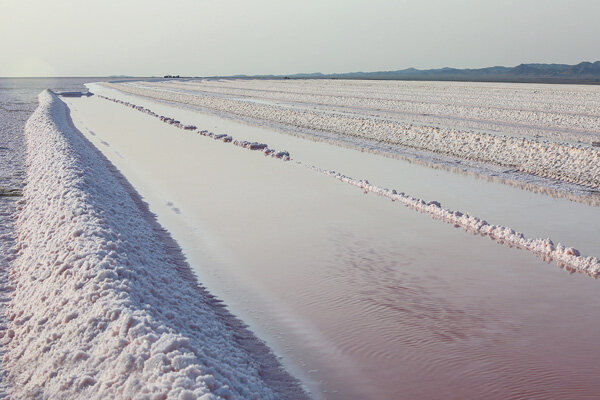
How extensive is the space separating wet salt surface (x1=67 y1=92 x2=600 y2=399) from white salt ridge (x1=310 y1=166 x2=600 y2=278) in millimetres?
275

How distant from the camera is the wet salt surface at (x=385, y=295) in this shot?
18.7 feet

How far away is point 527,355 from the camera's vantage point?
605 cm

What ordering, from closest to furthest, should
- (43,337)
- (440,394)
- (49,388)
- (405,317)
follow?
(49,388), (440,394), (43,337), (405,317)

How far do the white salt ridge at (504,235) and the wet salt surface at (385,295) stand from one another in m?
0.28

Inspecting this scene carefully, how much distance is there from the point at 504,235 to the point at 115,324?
667 cm

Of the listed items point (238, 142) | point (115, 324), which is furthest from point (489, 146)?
point (115, 324)

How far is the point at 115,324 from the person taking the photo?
213 inches

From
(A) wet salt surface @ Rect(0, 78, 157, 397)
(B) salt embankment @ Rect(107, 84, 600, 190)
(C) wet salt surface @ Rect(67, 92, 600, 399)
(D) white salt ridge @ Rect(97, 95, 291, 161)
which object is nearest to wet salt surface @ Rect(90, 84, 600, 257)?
(C) wet salt surface @ Rect(67, 92, 600, 399)

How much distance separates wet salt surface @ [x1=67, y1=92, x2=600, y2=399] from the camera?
5699mm

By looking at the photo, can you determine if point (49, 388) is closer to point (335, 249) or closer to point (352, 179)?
point (335, 249)

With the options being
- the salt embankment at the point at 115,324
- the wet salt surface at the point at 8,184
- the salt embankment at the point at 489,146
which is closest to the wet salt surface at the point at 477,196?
the salt embankment at the point at 489,146

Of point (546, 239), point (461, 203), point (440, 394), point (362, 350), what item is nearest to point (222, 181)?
point (461, 203)

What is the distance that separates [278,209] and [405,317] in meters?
5.53

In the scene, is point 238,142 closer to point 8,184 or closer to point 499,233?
point 8,184
